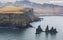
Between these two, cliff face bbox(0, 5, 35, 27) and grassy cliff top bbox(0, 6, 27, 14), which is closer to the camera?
cliff face bbox(0, 5, 35, 27)

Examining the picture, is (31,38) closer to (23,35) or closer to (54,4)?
(23,35)

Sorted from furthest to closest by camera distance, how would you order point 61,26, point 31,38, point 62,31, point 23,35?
point 61,26
point 62,31
point 23,35
point 31,38

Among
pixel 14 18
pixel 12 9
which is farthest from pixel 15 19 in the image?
pixel 12 9

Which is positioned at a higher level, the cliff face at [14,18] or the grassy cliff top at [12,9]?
the grassy cliff top at [12,9]

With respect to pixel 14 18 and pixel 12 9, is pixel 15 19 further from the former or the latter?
pixel 12 9

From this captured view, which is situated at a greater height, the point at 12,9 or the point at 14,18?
the point at 12,9

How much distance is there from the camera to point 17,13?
12.0m

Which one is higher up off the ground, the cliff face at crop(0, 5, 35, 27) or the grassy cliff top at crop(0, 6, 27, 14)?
the grassy cliff top at crop(0, 6, 27, 14)

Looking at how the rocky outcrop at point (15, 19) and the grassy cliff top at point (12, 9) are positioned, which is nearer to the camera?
the rocky outcrop at point (15, 19)

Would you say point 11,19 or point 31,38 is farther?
point 11,19

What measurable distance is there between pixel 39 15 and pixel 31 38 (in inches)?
127

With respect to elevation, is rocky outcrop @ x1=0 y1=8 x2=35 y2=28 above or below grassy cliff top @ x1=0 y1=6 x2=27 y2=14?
below

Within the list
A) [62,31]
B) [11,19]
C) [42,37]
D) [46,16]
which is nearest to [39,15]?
[46,16]

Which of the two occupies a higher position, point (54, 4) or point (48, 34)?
point (54, 4)
